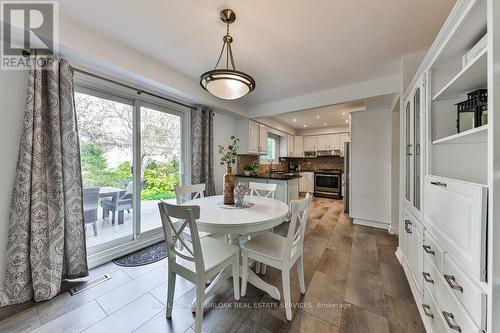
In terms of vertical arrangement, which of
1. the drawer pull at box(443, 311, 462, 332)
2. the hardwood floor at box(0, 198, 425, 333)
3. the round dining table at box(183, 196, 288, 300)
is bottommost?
the hardwood floor at box(0, 198, 425, 333)

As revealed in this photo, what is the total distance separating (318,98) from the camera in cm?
317

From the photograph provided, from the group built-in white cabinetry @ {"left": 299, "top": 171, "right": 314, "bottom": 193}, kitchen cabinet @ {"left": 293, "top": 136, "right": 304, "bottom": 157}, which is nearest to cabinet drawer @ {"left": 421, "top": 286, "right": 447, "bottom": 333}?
built-in white cabinetry @ {"left": 299, "top": 171, "right": 314, "bottom": 193}

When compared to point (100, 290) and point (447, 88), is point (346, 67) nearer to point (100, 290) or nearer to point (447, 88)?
point (447, 88)

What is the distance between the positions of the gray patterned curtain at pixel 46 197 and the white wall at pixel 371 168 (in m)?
4.11

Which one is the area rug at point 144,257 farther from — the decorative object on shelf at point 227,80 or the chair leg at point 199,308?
the decorative object on shelf at point 227,80

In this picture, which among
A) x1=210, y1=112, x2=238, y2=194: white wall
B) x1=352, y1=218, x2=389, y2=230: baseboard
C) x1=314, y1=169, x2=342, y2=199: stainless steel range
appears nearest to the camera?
x1=352, y1=218, x2=389, y2=230: baseboard

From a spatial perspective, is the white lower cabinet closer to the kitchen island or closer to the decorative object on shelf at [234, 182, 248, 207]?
the decorative object on shelf at [234, 182, 248, 207]

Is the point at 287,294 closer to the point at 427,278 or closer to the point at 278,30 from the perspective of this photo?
the point at 427,278

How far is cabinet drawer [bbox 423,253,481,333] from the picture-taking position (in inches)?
32.8

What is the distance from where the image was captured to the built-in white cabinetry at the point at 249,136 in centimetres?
415

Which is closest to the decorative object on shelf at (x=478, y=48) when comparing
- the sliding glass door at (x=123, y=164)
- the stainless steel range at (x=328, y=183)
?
the sliding glass door at (x=123, y=164)

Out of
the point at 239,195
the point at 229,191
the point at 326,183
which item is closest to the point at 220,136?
the point at 229,191

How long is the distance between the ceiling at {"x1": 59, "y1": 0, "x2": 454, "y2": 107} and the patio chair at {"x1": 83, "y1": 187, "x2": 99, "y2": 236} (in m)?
1.68

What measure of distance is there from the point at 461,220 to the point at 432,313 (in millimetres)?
812
